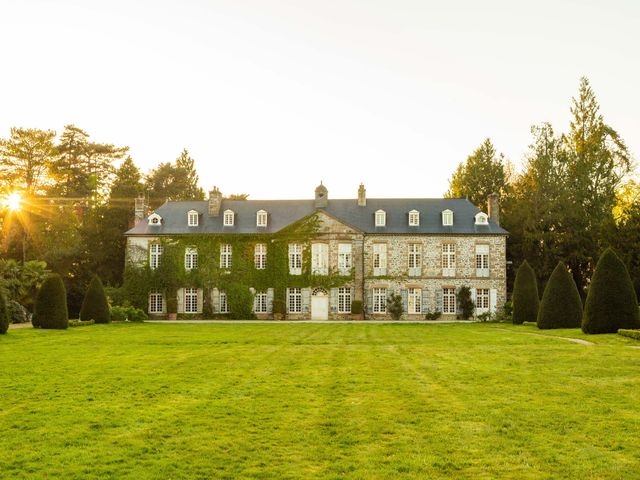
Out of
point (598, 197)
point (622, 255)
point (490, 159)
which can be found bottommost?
point (622, 255)

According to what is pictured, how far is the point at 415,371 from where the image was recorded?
13.1 m

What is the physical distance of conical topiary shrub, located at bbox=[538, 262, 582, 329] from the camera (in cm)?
2714

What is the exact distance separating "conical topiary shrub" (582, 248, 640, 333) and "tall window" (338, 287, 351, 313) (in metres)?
20.7

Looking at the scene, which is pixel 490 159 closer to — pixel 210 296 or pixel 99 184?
pixel 210 296

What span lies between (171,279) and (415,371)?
103 feet

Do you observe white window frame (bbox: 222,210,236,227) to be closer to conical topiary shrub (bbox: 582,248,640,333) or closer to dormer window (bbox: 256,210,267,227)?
dormer window (bbox: 256,210,267,227)

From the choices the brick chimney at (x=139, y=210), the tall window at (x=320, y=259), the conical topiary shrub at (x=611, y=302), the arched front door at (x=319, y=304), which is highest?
the brick chimney at (x=139, y=210)

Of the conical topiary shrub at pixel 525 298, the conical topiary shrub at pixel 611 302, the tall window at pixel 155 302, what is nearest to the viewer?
the conical topiary shrub at pixel 611 302

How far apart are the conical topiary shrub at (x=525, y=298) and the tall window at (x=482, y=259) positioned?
7507mm

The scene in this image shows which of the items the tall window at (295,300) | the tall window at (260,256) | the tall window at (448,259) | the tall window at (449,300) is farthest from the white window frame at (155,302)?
the tall window at (448,259)

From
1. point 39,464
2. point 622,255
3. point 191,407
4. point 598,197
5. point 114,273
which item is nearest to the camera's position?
point 39,464

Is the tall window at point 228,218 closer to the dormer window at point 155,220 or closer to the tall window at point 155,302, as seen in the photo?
the dormer window at point 155,220

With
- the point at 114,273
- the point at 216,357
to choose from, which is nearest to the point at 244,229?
the point at 114,273

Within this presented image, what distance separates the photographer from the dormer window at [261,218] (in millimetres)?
43906
